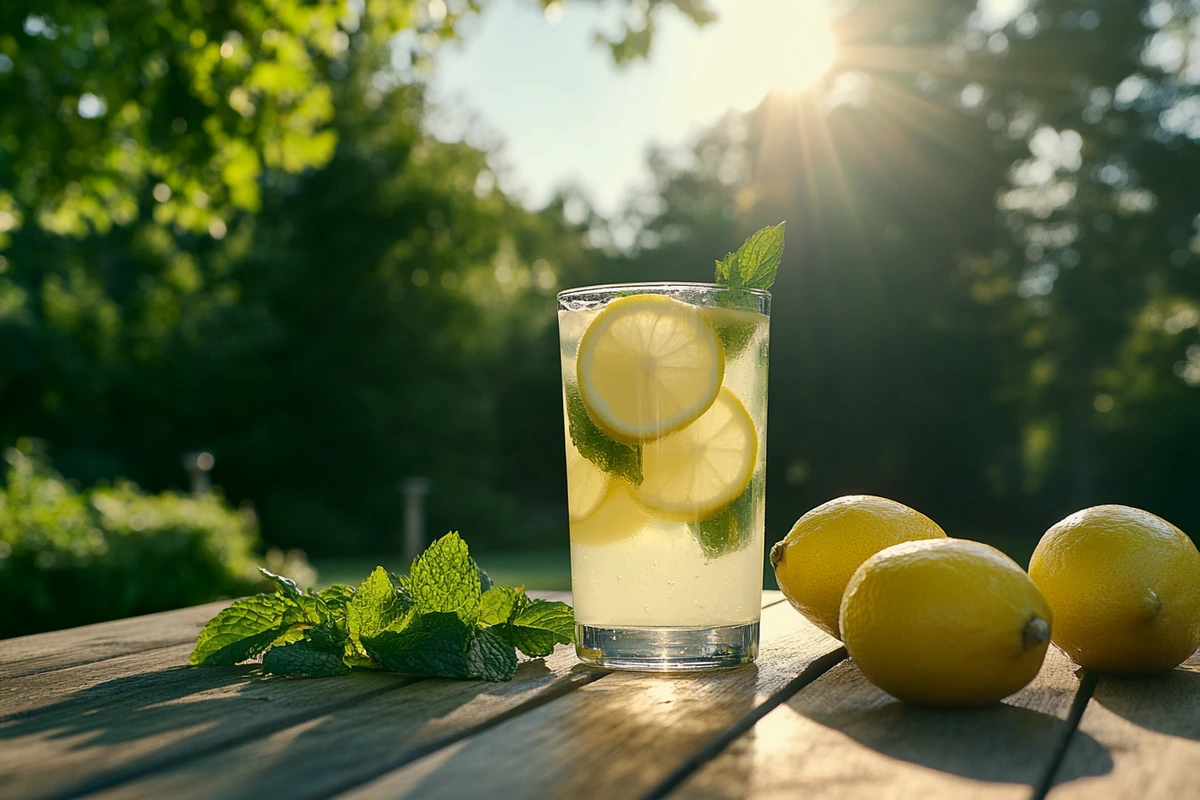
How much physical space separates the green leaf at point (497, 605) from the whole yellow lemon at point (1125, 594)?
2.60 ft

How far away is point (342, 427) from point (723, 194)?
16201 millimetres

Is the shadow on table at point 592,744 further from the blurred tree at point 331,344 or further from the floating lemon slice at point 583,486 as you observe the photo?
the blurred tree at point 331,344

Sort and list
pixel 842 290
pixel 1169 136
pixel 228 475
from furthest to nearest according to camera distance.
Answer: pixel 228 475, pixel 1169 136, pixel 842 290

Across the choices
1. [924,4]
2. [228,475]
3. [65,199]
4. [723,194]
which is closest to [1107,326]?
[924,4]

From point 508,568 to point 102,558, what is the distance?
33.2 feet

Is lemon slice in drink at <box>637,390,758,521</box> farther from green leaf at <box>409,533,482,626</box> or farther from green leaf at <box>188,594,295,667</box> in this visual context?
green leaf at <box>188,594,295,667</box>

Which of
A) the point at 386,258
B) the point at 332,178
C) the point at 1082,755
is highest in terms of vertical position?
the point at 332,178

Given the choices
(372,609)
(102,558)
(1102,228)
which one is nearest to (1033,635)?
(372,609)

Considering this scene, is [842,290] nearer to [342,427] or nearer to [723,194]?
[342,427]

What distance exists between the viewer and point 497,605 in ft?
5.29

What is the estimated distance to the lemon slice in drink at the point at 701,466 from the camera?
1588 millimetres

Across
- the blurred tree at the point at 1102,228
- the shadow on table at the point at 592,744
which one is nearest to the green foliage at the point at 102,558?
the shadow on table at the point at 592,744

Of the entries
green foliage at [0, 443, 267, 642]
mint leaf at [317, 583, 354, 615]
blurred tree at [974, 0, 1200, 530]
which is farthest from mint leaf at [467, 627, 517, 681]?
blurred tree at [974, 0, 1200, 530]

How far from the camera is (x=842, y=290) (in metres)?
20.5
